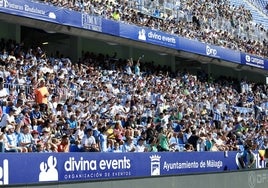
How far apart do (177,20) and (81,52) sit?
23.7ft

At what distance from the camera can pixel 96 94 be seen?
19172 mm

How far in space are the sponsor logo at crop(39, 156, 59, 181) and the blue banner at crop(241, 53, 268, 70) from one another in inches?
849

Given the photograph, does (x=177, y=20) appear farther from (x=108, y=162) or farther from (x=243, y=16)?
(x=108, y=162)

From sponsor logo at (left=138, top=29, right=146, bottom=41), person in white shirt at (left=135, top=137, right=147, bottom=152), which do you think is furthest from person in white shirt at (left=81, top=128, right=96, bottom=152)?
sponsor logo at (left=138, top=29, right=146, bottom=41)

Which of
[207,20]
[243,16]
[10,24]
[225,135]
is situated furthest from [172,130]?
[243,16]

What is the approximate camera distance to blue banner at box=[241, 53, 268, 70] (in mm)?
32125

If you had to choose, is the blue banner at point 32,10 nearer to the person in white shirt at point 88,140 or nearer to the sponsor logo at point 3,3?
the sponsor logo at point 3,3

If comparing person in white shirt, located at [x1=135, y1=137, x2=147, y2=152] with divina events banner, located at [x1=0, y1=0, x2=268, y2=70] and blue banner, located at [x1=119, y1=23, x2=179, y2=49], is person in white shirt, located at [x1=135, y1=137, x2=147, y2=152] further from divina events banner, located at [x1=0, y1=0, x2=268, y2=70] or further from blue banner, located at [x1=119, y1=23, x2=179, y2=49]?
blue banner, located at [x1=119, y1=23, x2=179, y2=49]

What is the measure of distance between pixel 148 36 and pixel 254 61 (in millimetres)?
10404

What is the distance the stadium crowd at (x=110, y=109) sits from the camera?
14361 mm

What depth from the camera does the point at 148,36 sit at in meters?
25.1

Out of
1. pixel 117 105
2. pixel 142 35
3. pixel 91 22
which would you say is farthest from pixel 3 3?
pixel 142 35

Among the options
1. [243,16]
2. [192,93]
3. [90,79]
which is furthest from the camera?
[243,16]

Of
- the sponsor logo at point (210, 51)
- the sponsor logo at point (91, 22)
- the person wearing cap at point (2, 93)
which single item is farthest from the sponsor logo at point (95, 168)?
the sponsor logo at point (210, 51)
